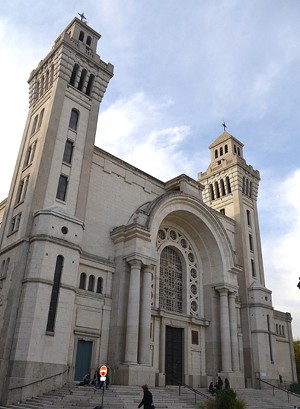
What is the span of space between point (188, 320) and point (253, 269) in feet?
37.2

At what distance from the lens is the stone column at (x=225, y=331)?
1165 inches

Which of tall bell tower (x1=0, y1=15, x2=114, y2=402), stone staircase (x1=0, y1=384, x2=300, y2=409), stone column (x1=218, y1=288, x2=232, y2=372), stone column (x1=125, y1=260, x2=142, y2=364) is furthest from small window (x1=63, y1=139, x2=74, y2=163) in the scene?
stone column (x1=218, y1=288, x2=232, y2=372)

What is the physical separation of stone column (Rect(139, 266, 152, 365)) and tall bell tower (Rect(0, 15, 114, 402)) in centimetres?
503

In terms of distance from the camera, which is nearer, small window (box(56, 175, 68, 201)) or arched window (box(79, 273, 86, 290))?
arched window (box(79, 273, 86, 290))

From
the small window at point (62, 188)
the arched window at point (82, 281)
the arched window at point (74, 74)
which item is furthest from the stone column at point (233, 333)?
the arched window at point (74, 74)

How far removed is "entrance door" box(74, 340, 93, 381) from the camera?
889 inches

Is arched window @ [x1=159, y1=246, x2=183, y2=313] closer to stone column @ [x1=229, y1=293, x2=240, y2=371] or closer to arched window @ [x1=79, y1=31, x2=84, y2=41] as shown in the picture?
stone column @ [x1=229, y1=293, x2=240, y2=371]

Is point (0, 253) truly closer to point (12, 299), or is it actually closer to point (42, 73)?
point (12, 299)

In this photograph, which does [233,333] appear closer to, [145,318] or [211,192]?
[145,318]

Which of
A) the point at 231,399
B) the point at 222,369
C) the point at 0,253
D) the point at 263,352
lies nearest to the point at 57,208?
the point at 0,253

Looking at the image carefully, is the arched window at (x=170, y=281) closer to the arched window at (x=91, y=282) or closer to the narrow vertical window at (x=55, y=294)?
the arched window at (x=91, y=282)

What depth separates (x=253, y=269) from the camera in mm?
38375

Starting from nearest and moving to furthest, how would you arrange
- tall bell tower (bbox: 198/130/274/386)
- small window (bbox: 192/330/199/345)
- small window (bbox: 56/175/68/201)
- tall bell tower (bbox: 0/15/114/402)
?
tall bell tower (bbox: 0/15/114/402) → small window (bbox: 56/175/68/201) → small window (bbox: 192/330/199/345) → tall bell tower (bbox: 198/130/274/386)

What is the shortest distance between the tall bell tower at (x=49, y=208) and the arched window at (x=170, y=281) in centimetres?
954
